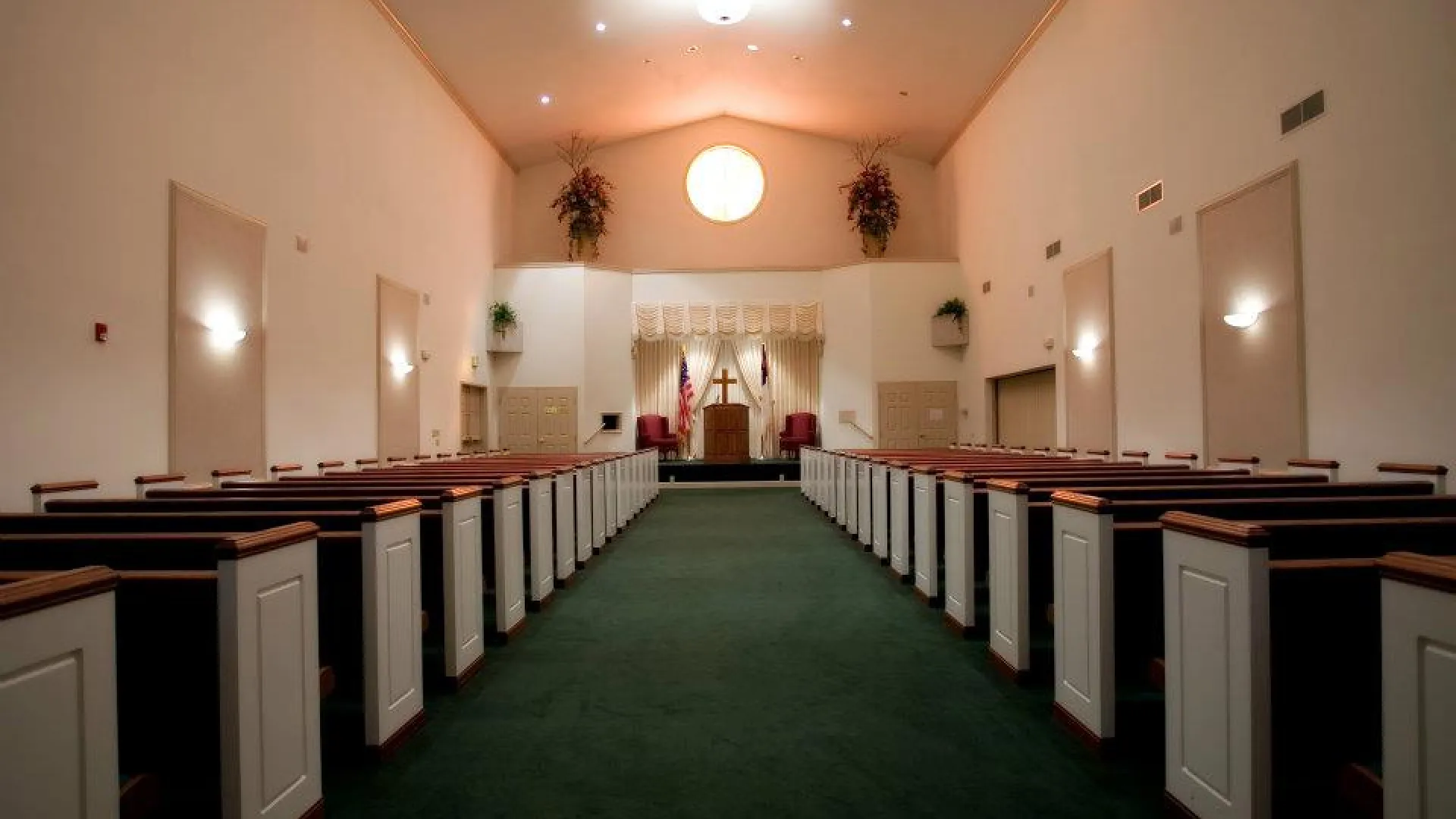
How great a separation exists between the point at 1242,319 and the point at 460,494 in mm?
5369

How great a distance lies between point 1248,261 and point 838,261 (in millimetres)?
8455

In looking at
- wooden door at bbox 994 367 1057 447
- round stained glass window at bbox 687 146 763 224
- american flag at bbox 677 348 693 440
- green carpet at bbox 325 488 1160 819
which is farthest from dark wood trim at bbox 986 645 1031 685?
round stained glass window at bbox 687 146 763 224

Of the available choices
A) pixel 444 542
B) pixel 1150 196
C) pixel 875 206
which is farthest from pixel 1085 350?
pixel 444 542

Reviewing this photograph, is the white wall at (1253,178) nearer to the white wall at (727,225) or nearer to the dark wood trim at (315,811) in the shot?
the white wall at (727,225)

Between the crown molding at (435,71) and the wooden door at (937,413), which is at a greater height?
the crown molding at (435,71)

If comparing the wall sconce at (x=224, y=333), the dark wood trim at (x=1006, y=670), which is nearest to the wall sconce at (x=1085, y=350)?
the dark wood trim at (x=1006, y=670)

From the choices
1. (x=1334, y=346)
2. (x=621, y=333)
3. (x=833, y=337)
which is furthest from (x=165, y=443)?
(x=833, y=337)

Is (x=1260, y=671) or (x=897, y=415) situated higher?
(x=897, y=415)

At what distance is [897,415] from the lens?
12367mm

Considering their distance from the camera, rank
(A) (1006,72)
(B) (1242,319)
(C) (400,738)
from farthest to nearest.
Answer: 1. (A) (1006,72)
2. (B) (1242,319)
3. (C) (400,738)

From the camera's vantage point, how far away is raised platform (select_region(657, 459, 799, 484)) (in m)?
12.2

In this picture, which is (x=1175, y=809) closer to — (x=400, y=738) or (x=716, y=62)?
(x=400, y=738)

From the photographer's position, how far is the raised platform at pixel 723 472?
1217cm

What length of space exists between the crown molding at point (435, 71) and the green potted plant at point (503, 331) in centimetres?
252
